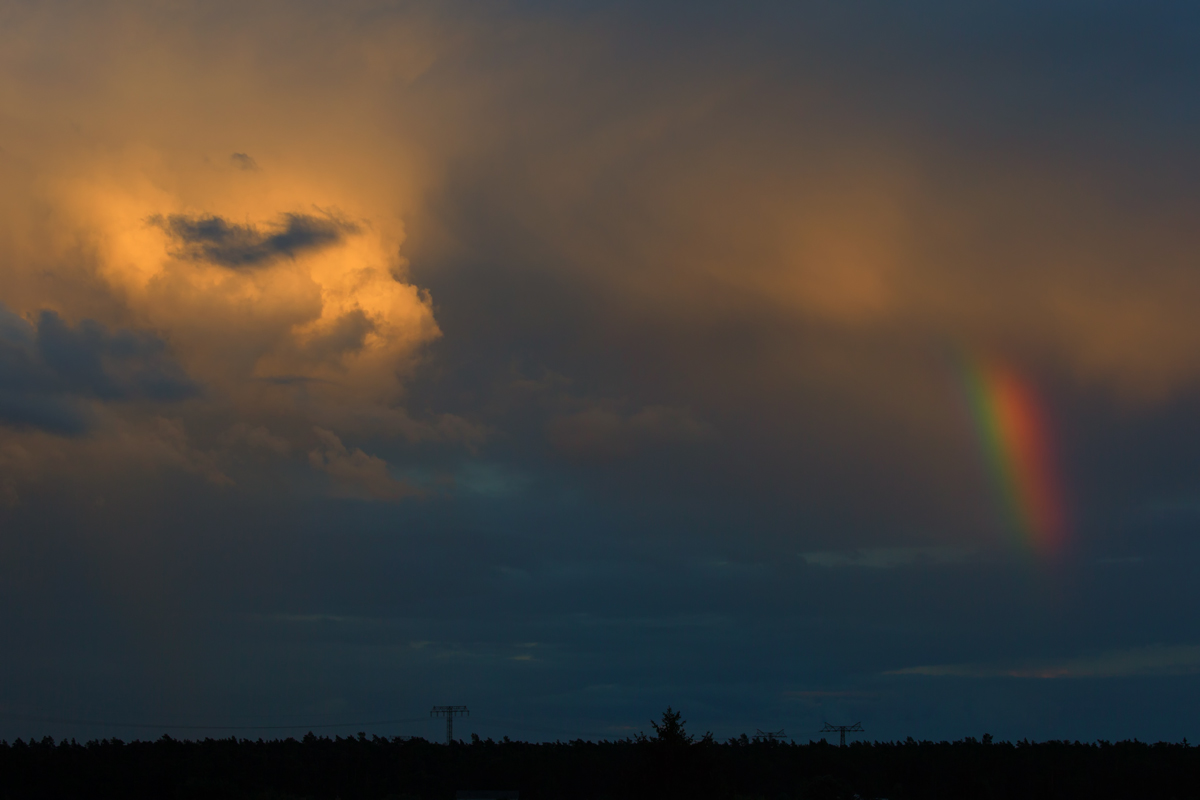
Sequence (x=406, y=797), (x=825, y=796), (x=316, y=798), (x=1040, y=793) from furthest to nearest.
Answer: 1. (x=316, y=798)
2. (x=1040, y=793)
3. (x=406, y=797)
4. (x=825, y=796)

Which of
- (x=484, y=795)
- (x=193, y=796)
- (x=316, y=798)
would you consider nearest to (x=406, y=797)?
(x=484, y=795)

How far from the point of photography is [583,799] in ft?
652

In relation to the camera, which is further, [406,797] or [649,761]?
[406,797]

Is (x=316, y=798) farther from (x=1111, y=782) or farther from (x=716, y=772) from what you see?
(x=716, y=772)

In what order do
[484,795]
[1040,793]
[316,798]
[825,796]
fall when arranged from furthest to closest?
[316,798] → [1040,793] → [484,795] → [825,796]

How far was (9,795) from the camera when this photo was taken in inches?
7151

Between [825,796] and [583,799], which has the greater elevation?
[825,796]

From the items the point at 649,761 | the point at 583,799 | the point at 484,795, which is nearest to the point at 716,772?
the point at 649,761

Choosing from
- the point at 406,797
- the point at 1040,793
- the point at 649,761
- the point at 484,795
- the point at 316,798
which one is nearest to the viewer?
the point at 649,761

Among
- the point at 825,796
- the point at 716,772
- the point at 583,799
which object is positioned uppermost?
the point at 716,772

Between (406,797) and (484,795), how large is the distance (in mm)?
18198

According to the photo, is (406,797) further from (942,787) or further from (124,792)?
(942,787)

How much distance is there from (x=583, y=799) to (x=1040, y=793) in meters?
76.6

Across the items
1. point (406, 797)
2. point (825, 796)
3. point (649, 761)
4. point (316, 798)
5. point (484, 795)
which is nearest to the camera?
point (649, 761)
